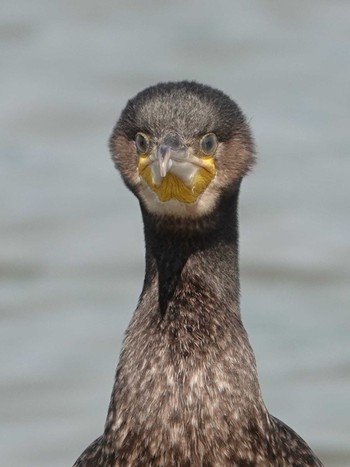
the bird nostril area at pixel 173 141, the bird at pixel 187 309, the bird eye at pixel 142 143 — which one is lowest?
the bird at pixel 187 309

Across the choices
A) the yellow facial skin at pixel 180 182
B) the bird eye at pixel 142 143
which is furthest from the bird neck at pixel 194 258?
the bird eye at pixel 142 143

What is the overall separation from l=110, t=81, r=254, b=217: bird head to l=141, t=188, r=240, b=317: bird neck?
0.28ft

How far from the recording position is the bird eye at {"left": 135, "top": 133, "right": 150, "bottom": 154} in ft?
29.4

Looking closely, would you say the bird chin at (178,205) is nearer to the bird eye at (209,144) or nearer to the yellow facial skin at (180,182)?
the yellow facial skin at (180,182)

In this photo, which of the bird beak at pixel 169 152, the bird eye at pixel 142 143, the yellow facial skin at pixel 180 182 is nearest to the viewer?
the bird beak at pixel 169 152

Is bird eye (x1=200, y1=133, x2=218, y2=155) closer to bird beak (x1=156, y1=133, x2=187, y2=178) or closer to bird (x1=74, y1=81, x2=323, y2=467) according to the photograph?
bird (x1=74, y1=81, x2=323, y2=467)

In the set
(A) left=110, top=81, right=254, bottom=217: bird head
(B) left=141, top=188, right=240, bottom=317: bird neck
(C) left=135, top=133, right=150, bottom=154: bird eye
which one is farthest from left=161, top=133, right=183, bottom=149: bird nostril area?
(B) left=141, top=188, right=240, bottom=317: bird neck

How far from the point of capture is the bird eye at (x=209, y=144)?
29.4ft

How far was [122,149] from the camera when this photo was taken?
9.15m

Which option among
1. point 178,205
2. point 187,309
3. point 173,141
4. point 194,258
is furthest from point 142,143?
point 187,309

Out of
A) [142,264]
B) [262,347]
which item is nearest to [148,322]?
[262,347]

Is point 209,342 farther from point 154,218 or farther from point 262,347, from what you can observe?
point 262,347

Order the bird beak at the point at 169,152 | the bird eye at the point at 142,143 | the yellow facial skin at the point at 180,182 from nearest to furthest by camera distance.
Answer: the bird beak at the point at 169,152 < the yellow facial skin at the point at 180,182 < the bird eye at the point at 142,143

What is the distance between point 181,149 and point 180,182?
0.47 feet
